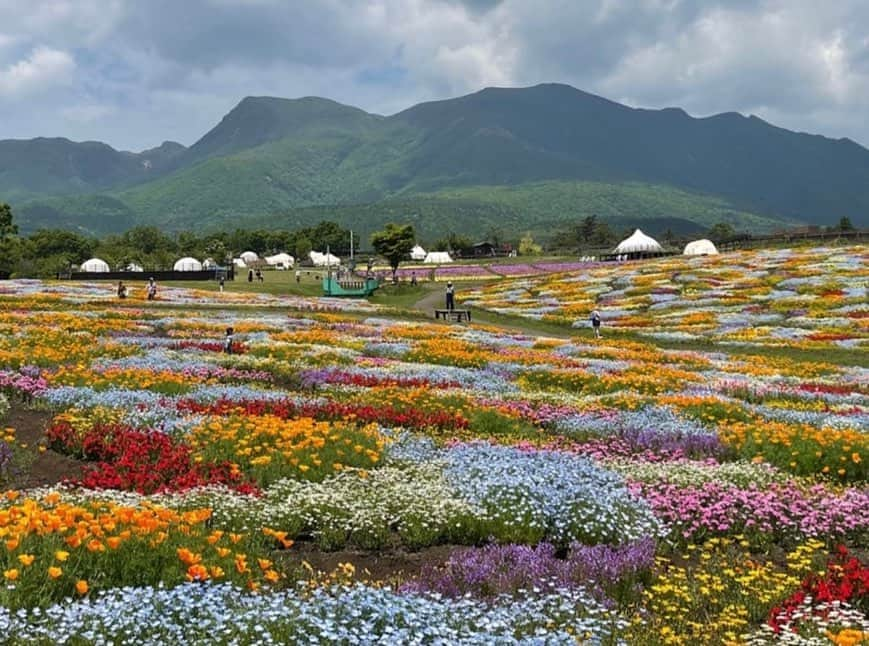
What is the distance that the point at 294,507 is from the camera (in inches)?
373

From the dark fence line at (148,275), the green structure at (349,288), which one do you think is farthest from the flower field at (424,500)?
the dark fence line at (148,275)

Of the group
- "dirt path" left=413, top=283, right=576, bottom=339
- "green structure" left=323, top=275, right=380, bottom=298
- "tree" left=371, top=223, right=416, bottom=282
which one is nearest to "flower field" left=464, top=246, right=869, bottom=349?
"dirt path" left=413, top=283, right=576, bottom=339

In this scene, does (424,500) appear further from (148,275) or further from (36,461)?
(148,275)

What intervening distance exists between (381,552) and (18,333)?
2373 cm

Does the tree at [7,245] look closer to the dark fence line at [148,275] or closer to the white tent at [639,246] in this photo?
the dark fence line at [148,275]

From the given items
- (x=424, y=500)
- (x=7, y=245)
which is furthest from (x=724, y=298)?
(x=7, y=245)

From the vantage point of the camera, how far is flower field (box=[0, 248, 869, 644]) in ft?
19.3

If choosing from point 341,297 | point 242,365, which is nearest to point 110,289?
point 341,297

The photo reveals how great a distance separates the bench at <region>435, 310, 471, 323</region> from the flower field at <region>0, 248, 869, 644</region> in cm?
2612

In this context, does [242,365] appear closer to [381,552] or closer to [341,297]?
[381,552]

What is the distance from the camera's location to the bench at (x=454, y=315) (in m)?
52.8

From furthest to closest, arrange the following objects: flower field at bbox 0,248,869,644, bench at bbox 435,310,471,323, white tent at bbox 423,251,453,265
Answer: white tent at bbox 423,251,453,265
bench at bbox 435,310,471,323
flower field at bbox 0,248,869,644

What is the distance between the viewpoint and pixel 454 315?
55.5 meters

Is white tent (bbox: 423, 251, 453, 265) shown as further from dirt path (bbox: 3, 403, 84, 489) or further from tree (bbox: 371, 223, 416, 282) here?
dirt path (bbox: 3, 403, 84, 489)
